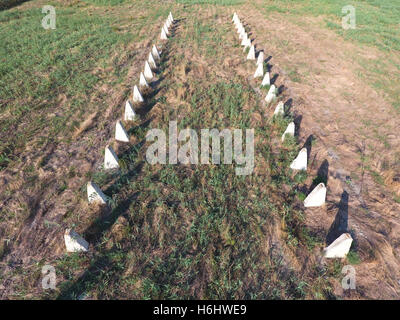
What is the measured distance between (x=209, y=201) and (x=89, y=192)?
2.18m

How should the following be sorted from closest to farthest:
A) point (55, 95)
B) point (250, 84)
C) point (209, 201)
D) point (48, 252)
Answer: point (48, 252), point (209, 201), point (55, 95), point (250, 84)

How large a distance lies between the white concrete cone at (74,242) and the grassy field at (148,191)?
11cm

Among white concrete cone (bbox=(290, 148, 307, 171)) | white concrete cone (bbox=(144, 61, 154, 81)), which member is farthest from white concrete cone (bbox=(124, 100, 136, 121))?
white concrete cone (bbox=(290, 148, 307, 171))

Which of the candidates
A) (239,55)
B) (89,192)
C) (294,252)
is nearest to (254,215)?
(294,252)

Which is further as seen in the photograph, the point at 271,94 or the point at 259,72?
the point at 259,72

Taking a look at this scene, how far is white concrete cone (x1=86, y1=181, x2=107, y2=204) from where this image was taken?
3670 mm

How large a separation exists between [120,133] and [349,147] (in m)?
5.69

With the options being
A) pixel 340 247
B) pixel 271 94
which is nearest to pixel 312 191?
pixel 340 247

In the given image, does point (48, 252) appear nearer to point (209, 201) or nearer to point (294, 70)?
point (209, 201)

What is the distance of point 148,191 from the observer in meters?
4.20

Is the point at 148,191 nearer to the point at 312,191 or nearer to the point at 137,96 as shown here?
the point at 312,191

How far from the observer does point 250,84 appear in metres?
7.63

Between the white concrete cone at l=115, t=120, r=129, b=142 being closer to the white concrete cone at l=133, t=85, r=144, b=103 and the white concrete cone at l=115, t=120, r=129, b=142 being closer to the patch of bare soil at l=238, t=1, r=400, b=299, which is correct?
the white concrete cone at l=133, t=85, r=144, b=103

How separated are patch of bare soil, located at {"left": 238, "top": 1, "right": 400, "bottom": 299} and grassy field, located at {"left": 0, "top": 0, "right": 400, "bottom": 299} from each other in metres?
0.34
